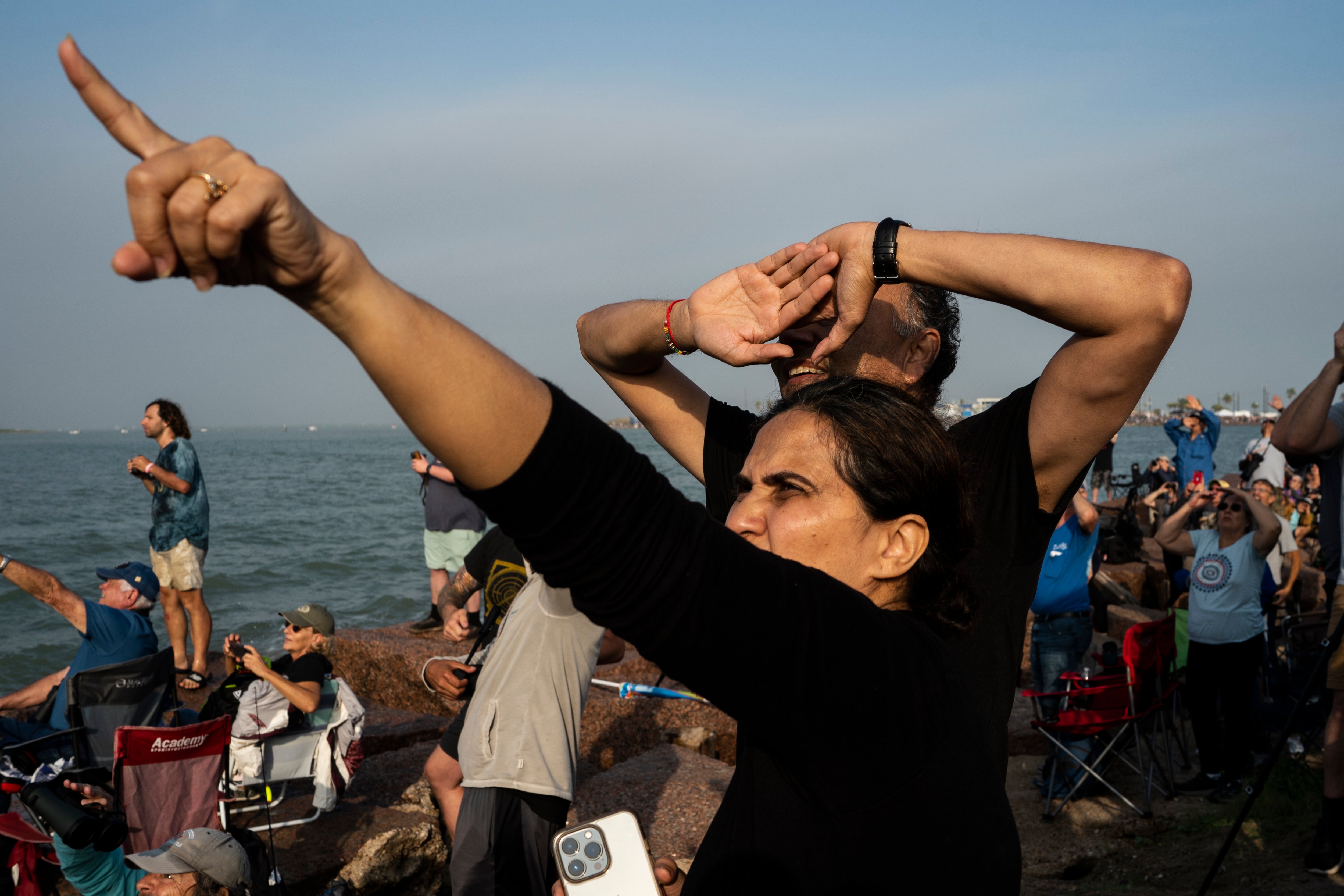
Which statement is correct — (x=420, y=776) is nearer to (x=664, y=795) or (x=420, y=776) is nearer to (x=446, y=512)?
(x=664, y=795)

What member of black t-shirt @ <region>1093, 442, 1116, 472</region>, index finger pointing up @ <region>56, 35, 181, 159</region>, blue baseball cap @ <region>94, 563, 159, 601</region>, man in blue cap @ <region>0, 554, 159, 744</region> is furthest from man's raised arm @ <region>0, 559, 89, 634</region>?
black t-shirt @ <region>1093, 442, 1116, 472</region>

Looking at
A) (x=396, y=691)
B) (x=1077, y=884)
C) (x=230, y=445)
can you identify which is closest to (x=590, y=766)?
(x=396, y=691)

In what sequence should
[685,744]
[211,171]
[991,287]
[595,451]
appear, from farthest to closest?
[685,744] < [991,287] < [595,451] < [211,171]

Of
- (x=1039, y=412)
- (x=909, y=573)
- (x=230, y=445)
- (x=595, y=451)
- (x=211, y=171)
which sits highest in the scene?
(x=211, y=171)

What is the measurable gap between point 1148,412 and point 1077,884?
598 ft

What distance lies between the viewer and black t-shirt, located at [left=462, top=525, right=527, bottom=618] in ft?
17.9

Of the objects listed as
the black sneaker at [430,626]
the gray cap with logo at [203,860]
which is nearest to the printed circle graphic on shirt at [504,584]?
the gray cap with logo at [203,860]

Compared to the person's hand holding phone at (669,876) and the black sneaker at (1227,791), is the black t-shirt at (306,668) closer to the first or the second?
the person's hand holding phone at (669,876)

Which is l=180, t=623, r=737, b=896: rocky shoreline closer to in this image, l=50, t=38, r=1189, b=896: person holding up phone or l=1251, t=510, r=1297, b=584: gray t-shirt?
l=50, t=38, r=1189, b=896: person holding up phone

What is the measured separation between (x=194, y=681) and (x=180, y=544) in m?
1.29

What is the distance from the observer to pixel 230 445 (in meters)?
149

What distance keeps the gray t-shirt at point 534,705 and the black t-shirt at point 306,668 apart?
1.97 m

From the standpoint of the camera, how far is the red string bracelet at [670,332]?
2.21m

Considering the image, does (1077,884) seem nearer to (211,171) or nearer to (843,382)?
(843,382)
